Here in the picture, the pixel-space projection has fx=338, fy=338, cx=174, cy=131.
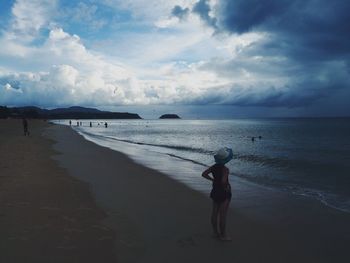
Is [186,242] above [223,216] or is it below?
below

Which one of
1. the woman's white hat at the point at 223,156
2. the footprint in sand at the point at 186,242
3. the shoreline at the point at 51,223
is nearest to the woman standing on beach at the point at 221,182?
the woman's white hat at the point at 223,156

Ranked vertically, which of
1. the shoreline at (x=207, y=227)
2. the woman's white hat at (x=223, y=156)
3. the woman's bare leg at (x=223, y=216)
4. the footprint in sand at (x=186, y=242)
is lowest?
the shoreline at (x=207, y=227)

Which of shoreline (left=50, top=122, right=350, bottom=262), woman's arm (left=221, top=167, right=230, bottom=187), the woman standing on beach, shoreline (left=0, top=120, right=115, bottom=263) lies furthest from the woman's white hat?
shoreline (left=0, top=120, right=115, bottom=263)

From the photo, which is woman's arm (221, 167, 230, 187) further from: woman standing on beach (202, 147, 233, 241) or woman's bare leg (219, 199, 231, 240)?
woman's bare leg (219, 199, 231, 240)

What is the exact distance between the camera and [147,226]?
7766 millimetres

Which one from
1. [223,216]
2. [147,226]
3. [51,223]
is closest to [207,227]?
[223,216]

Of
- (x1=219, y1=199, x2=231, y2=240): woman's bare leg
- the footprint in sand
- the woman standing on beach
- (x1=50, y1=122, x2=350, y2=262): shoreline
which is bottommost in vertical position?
(x1=50, y1=122, x2=350, y2=262): shoreline

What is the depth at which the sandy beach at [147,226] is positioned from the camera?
242 inches

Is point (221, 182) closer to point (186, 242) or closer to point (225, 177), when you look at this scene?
point (225, 177)

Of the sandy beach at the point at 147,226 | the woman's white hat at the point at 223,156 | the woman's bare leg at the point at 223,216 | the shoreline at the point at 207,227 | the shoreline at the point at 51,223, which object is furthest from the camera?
the woman's bare leg at the point at 223,216

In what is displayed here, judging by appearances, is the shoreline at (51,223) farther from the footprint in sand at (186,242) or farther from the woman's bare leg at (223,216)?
the woman's bare leg at (223,216)

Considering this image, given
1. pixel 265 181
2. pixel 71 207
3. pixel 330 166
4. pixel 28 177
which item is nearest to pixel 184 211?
pixel 71 207

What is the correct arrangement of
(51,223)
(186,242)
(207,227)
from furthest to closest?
(207,227), (51,223), (186,242)

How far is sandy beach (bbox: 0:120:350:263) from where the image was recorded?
6148 millimetres
